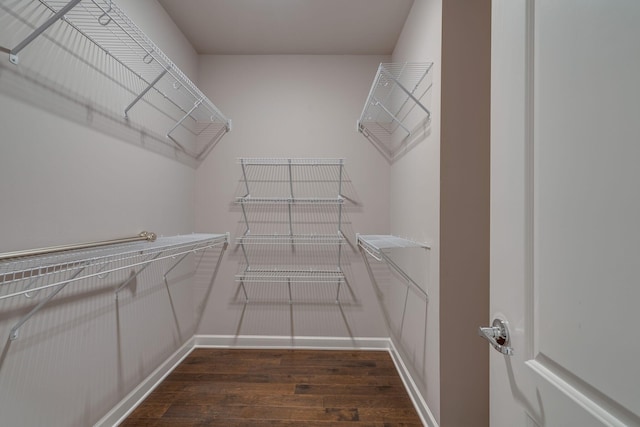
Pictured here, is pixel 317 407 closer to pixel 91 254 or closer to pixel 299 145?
pixel 91 254

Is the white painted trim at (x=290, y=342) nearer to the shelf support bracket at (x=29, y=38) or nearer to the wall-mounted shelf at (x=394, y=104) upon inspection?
the wall-mounted shelf at (x=394, y=104)

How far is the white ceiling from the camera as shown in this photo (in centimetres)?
190

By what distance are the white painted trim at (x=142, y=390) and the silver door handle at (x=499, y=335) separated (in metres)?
1.75

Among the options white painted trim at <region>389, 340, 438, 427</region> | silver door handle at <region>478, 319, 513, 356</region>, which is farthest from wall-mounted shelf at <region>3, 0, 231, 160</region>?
white painted trim at <region>389, 340, 438, 427</region>

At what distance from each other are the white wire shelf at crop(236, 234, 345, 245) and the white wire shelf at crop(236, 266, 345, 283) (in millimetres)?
219

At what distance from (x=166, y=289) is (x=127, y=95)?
1219 mm

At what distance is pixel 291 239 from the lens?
8.07ft

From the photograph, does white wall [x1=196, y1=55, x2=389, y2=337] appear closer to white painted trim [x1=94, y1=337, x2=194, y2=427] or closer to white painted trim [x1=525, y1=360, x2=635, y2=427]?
white painted trim [x1=94, y1=337, x2=194, y2=427]

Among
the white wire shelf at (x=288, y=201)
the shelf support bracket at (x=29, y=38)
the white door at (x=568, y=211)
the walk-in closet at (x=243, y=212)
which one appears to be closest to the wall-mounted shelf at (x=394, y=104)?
the walk-in closet at (x=243, y=212)

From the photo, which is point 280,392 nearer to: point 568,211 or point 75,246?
point 75,246

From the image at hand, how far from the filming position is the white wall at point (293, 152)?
2.45m

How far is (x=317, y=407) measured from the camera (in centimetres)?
169

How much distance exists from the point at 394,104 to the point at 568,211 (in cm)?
201

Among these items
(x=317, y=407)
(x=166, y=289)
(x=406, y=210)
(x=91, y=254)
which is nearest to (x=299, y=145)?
(x=406, y=210)
